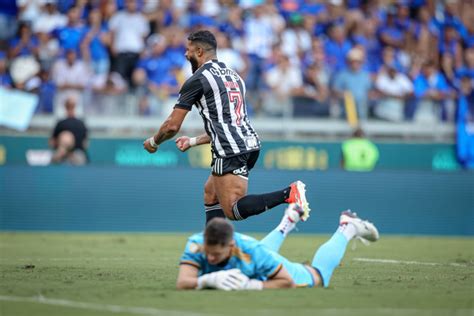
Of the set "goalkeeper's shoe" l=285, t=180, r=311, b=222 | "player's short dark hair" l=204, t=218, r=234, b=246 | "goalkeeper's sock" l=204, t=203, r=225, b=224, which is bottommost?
"goalkeeper's sock" l=204, t=203, r=225, b=224

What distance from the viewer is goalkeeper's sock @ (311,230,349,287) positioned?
28.7ft

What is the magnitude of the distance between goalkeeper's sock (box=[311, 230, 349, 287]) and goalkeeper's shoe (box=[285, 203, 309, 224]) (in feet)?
1.94

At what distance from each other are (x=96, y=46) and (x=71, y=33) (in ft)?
2.05

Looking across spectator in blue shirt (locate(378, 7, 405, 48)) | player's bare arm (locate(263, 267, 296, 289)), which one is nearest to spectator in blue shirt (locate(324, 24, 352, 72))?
spectator in blue shirt (locate(378, 7, 405, 48))

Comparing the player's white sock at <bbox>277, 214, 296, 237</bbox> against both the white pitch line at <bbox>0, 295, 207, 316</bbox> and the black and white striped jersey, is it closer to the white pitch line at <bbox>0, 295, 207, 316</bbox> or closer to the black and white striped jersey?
the black and white striped jersey

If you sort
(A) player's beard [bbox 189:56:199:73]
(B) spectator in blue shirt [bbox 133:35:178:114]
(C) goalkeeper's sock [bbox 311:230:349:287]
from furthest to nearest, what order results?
1. (B) spectator in blue shirt [bbox 133:35:178:114]
2. (A) player's beard [bbox 189:56:199:73]
3. (C) goalkeeper's sock [bbox 311:230:349:287]

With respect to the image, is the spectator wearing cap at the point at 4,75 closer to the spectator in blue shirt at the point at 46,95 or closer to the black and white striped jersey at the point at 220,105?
the spectator in blue shirt at the point at 46,95

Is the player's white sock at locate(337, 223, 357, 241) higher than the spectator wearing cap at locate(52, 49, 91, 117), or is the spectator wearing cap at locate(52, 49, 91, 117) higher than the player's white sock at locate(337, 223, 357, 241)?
the spectator wearing cap at locate(52, 49, 91, 117)

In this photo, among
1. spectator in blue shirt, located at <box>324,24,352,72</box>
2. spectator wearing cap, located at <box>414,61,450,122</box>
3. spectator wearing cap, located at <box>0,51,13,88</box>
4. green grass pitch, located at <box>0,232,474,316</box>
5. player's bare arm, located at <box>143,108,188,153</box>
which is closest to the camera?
green grass pitch, located at <box>0,232,474,316</box>

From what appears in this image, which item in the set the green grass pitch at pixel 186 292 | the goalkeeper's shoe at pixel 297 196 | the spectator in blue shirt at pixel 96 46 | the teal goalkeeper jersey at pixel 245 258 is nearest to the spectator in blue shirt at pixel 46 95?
the spectator in blue shirt at pixel 96 46

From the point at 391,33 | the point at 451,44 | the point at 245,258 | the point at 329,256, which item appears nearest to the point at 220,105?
the point at 329,256

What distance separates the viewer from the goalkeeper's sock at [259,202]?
10211mm

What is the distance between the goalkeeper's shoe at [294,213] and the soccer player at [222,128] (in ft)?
2.07

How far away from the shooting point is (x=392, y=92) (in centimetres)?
2111
